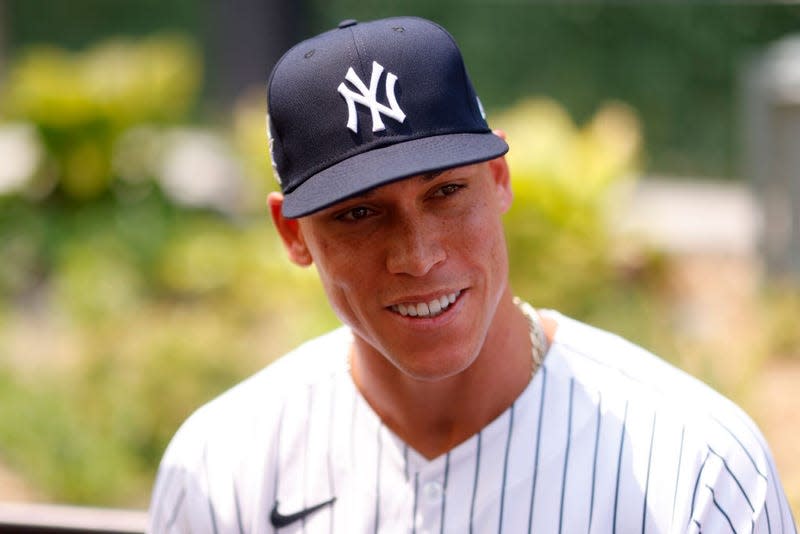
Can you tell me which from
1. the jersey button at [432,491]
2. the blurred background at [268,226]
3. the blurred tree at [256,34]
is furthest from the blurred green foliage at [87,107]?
the jersey button at [432,491]

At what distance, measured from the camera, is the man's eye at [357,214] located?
7.00 feet

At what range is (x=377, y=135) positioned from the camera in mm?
2092

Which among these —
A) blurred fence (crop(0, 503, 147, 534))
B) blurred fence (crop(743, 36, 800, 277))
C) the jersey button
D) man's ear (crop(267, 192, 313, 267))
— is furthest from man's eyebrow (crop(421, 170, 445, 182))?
blurred fence (crop(743, 36, 800, 277))

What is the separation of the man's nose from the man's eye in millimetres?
64

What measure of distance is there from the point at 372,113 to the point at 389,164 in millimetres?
98

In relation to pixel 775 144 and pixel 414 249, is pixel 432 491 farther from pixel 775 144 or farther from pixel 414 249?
pixel 775 144

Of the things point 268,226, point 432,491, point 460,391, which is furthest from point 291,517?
point 268,226

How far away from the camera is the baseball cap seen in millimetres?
2066

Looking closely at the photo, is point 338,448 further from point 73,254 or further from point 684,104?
point 684,104

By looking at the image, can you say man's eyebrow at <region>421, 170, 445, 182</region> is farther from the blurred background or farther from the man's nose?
the blurred background

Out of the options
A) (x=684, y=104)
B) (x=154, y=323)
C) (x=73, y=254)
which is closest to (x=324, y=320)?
(x=154, y=323)

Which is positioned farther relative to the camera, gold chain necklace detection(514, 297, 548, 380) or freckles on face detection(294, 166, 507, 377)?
gold chain necklace detection(514, 297, 548, 380)

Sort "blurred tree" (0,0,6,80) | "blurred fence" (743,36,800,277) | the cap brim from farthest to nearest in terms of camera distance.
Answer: "blurred tree" (0,0,6,80), "blurred fence" (743,36,800,277), the cap brim

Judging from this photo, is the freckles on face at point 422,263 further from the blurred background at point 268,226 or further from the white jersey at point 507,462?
the blurred background at point 268,226
